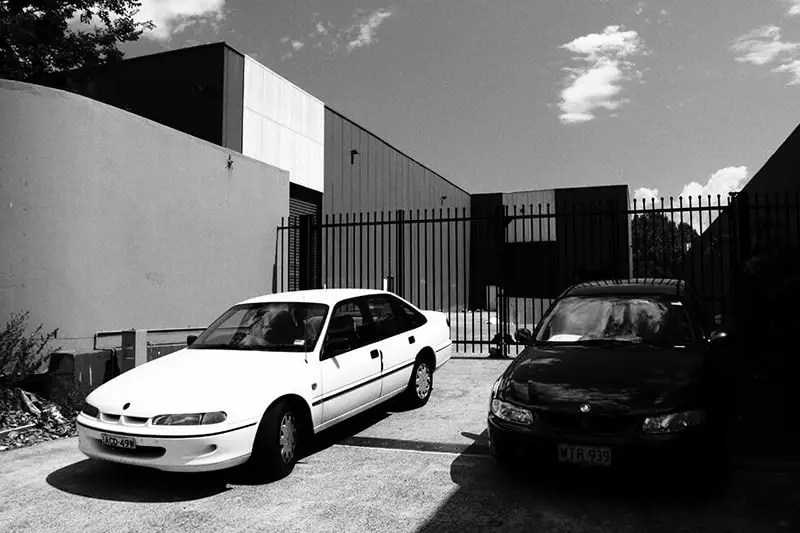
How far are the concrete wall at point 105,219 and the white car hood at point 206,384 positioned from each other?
3.66m

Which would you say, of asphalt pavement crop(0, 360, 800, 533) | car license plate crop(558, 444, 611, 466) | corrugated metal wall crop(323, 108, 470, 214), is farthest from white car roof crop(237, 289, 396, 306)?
corrugated metal wall crop(323, 108, 470, 214)

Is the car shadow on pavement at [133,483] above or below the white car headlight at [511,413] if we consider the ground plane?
below

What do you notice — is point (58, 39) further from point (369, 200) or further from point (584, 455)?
point (584, 455)

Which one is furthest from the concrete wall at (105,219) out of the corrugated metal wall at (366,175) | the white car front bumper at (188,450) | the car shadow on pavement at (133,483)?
the corrugated metal wall at (366,175)

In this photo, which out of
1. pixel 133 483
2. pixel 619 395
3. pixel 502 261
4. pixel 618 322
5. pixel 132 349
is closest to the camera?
pixel 619 395

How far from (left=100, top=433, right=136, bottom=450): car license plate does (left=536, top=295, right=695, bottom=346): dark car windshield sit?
3.50 m

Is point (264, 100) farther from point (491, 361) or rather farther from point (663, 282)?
point (663, 282)

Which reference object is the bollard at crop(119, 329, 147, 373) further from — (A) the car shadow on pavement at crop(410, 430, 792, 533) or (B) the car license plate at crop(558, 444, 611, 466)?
(B) the car license plate at crop(558, 444, 611, 466)

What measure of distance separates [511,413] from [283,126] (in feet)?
47.8

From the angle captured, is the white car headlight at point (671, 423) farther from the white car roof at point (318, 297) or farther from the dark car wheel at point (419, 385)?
the dark car wheel at point (419, 385)

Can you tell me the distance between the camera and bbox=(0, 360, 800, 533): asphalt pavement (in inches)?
152

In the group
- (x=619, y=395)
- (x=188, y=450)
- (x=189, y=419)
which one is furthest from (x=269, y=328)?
(x=619, y=395)

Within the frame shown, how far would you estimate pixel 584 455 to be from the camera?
3.94m

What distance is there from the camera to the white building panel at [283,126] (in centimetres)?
1577
